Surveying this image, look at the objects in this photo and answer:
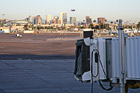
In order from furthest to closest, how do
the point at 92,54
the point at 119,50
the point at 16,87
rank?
the point at 16,87, the point at 92,54, the point at 119,50

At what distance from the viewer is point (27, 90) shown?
47.2ft

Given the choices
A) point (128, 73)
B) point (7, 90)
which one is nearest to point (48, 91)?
point (7, 90)

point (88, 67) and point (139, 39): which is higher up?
point (139, 39)

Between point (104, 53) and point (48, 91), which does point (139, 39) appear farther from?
point (48, 91)

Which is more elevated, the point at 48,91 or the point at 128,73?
the point at 128,73

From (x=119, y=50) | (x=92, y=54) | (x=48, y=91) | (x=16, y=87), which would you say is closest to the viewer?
(x=119, y=50)

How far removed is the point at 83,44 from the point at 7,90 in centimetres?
600

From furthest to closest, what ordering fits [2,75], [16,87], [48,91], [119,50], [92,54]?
[2,75] → [16,87] → [48,91] → [92,54] → [119,50]

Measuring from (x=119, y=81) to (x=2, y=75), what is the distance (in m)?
12.0

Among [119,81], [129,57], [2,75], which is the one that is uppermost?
[129,57]

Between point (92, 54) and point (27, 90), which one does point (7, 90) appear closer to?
point (27, 90)

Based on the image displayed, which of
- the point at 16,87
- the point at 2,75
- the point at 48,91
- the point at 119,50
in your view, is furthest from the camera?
the point at 2,75

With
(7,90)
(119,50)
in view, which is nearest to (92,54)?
(119,50)

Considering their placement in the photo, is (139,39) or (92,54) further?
(92,54)
